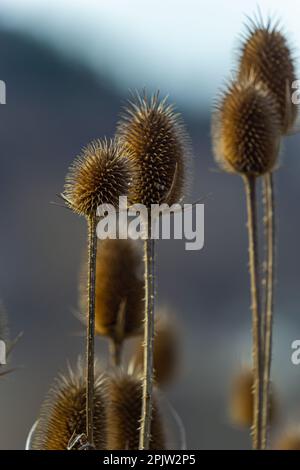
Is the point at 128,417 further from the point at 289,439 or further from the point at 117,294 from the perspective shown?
the point at 289,439

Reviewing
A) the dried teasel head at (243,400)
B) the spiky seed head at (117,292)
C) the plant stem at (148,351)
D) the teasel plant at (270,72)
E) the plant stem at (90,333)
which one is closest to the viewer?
the plant stem at (90,333)

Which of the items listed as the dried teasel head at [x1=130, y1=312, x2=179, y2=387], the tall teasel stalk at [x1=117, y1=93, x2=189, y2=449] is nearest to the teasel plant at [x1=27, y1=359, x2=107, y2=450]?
the tall teasel stalk at [x1=117, y1=93, x2=189, y2=449]

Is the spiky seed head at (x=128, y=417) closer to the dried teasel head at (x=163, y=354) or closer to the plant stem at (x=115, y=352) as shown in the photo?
the plant stem at (x=115, y=352)

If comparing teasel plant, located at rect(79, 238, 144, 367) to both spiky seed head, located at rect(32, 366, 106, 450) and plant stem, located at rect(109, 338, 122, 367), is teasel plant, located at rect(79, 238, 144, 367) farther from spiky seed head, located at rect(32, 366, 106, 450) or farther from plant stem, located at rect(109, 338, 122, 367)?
spiky seed head, located at rect(32, 366, 106, 450)

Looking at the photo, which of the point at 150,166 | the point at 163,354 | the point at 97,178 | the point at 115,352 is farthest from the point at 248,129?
the point at 163,354

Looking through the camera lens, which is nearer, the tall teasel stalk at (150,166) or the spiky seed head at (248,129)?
the tall teasel stalk at (150,166)

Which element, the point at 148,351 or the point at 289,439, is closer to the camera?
the point at 148,351

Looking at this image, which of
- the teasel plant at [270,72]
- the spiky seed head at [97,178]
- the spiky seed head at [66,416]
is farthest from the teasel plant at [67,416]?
the teasel plant at [270,72]
